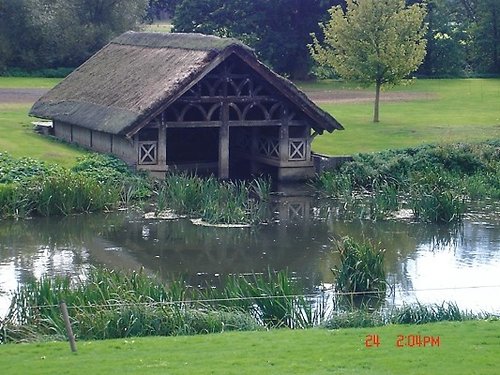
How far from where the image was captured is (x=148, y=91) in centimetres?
3584

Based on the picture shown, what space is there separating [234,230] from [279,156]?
344 inches

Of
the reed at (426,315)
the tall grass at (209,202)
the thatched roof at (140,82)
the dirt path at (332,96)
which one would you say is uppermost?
the thatched roof at (140,82)

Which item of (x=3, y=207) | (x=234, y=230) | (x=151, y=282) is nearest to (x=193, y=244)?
(x=234, y=230)

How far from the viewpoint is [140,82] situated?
37594 millimetres

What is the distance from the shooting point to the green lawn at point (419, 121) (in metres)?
40.9

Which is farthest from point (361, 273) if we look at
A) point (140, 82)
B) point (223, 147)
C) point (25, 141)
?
point (25, 141)

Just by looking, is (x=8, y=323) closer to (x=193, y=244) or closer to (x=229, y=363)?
(x=229, y=363)

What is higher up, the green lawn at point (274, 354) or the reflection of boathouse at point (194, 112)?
the reflection of boathouse at point (194, 112)

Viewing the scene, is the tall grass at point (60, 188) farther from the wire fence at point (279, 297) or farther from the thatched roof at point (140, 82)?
the wire fence at point (279, 297)

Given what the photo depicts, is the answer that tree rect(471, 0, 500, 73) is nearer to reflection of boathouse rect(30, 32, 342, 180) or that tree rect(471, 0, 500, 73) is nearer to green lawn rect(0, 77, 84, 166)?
green lawn rect(0, 77, 84, 166)

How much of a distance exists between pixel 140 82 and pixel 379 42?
457 inches

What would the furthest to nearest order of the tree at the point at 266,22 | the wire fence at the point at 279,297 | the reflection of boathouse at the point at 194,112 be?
the tree at the point at 266,22 → the reflection of boathouse at the point at 194,112 → the wire fence at the point at 279,297
